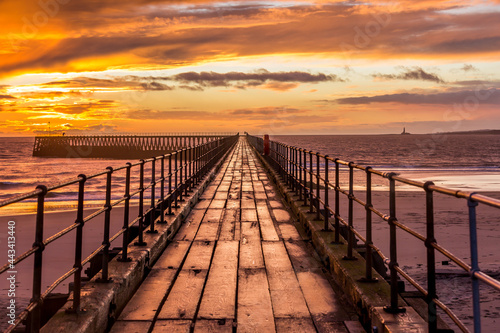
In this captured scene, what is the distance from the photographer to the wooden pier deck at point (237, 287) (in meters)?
3.88

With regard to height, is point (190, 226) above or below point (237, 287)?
above

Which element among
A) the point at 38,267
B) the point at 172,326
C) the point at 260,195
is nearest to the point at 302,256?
the point at 172,326

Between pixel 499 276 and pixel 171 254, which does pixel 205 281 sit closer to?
pixel 171 254

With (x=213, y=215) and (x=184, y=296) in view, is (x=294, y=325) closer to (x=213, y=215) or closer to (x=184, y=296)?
(x=184, y=296)

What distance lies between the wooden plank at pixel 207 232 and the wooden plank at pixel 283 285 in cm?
101

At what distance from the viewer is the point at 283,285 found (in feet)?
16.0

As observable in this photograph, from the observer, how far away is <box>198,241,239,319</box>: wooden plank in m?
4.11

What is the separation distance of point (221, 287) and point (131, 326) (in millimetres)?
1195

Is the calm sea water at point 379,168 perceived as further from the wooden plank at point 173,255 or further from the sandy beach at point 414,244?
the wooden plank at point 173,255

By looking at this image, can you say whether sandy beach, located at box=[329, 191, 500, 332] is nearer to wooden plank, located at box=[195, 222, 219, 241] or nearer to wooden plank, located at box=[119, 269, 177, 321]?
wooden plank, located at box=[195, 222, 219, 241]

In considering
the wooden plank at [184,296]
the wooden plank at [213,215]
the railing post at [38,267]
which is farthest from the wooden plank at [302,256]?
the railing post at [38,267]

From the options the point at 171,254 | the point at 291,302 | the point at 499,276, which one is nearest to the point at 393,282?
the point at 291,302

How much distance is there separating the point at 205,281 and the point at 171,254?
131cm

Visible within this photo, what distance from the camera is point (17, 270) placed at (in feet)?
36.7
